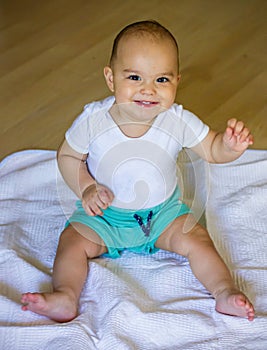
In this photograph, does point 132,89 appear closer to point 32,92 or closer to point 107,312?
point 107,312

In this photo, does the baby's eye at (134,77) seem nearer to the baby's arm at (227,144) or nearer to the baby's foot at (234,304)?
the baby's arm at (227,144)

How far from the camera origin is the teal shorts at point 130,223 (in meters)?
0.95

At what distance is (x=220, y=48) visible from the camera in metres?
1.63

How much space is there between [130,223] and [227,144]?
0.65 feet

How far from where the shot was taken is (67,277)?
0.90 m

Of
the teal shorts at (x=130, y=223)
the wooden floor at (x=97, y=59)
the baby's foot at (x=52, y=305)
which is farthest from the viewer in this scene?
the wooden floor at (x=97, y=59)

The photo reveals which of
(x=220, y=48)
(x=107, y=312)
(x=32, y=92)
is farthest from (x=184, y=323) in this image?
(x=220, y=48)

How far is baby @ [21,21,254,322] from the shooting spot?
0.87 meters

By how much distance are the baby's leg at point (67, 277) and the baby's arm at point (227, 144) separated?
8.8 inches

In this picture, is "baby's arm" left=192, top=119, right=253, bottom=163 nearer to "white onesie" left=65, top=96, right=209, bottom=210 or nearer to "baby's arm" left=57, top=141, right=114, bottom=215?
"white onesie" left=65, top=96, right=209, bottom=210

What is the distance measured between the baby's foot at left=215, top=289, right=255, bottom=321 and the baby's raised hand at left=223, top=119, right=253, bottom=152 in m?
0.21

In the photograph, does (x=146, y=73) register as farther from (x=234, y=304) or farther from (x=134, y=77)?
(x=234, y=304)

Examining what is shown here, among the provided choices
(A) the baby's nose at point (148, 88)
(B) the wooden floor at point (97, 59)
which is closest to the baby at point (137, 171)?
(A) the baby's nose at point (148, 88)

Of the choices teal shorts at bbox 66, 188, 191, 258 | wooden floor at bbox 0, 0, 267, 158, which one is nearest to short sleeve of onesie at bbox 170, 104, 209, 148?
teal shorts at bbox 66, 188, 191, 258
